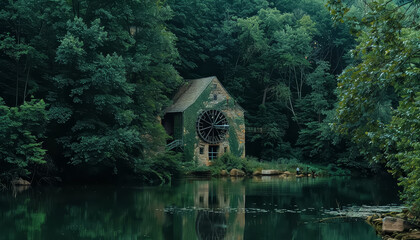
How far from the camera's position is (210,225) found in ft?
45.3

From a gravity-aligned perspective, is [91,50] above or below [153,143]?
above

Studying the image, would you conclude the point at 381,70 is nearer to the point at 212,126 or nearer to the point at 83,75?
the point at 83,75

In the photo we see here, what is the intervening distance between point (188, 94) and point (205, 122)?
2791 millimetres

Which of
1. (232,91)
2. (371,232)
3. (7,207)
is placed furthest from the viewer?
(232,91)

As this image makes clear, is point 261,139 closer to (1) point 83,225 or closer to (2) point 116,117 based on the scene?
(2) point 116,117

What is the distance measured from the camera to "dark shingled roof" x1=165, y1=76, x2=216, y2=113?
39250mm

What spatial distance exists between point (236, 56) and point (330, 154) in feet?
43.0

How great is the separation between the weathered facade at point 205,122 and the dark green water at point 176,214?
15103 millimetres

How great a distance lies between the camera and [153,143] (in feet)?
97.5

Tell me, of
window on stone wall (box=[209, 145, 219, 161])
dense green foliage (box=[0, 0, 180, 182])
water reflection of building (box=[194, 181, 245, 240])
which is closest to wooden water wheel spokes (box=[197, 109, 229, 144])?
window on stone wall (box=[209, 145, 219, 161])

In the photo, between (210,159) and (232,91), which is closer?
(210,159)

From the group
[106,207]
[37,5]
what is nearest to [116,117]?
[37,5]

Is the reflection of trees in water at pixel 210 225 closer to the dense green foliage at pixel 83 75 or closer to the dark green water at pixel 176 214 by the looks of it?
the dark green water at pixel 176 214

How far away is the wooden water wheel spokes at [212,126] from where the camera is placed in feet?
129
